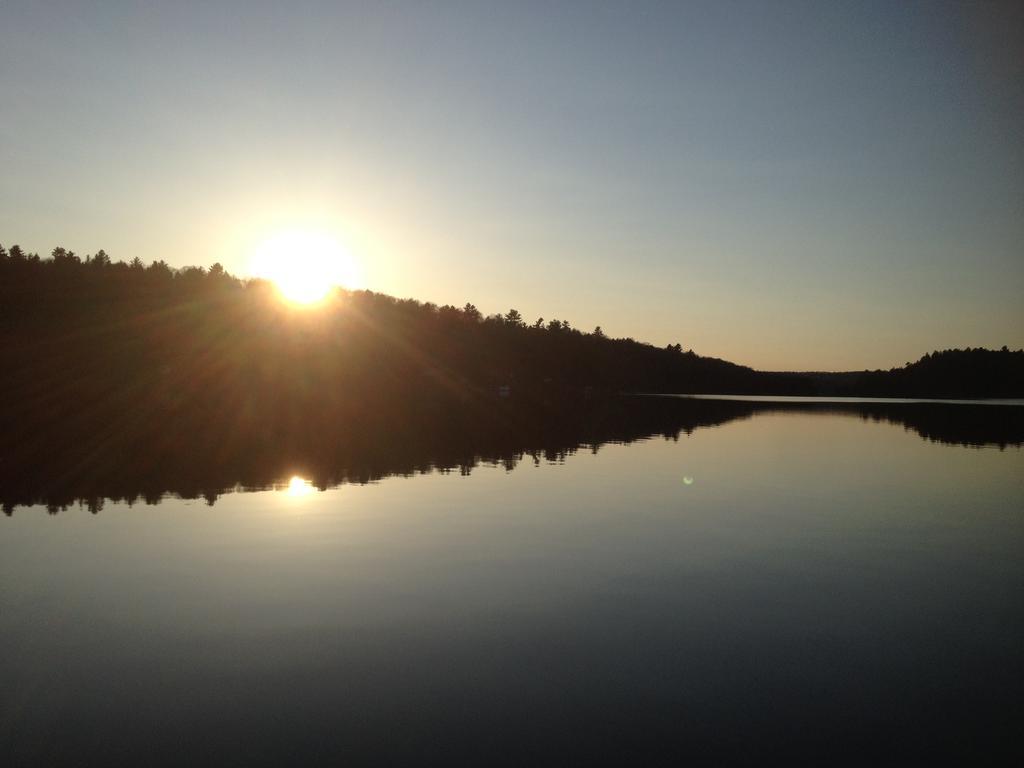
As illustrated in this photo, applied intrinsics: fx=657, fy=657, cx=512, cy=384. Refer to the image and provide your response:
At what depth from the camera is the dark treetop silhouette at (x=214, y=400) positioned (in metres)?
38.1

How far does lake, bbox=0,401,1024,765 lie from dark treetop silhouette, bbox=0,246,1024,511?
10.8 m

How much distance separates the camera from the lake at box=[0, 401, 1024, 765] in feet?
32.0

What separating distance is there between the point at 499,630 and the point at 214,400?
76.2m

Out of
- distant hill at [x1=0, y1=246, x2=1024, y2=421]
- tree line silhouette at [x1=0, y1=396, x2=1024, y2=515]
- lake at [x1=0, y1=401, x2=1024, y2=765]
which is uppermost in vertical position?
distant hill at [x1=0, y1=246, x2=1024, y2=421]

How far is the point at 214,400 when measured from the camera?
265 ft

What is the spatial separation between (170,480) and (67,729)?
24.8 m

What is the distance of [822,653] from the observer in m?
13.0

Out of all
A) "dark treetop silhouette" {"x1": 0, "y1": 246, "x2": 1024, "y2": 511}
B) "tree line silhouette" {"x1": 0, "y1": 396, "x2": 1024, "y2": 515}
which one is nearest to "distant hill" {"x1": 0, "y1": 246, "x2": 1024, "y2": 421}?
"dark treetop silhouette" {"x1": 0, "y1": 246, "x2": 1024, "y2": 511}

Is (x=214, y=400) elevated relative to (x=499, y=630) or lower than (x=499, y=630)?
elevated

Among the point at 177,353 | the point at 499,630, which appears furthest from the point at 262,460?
the point at 177,353

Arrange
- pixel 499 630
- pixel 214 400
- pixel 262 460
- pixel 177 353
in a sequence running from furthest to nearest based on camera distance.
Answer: pixel 177 353 → pixel 214 400 → pixel 262 460 → pixel 499 630

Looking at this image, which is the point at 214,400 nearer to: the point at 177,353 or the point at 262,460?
the point at 177,353

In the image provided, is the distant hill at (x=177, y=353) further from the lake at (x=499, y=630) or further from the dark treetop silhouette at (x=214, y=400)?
the lake at (x=499, y=630)

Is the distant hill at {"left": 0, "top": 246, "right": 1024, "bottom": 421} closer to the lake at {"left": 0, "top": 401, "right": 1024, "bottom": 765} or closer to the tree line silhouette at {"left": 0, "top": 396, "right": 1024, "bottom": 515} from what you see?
the tree line silhouette at {"left": 0, "top": 396, "right": 1024, "bottom": 515}
